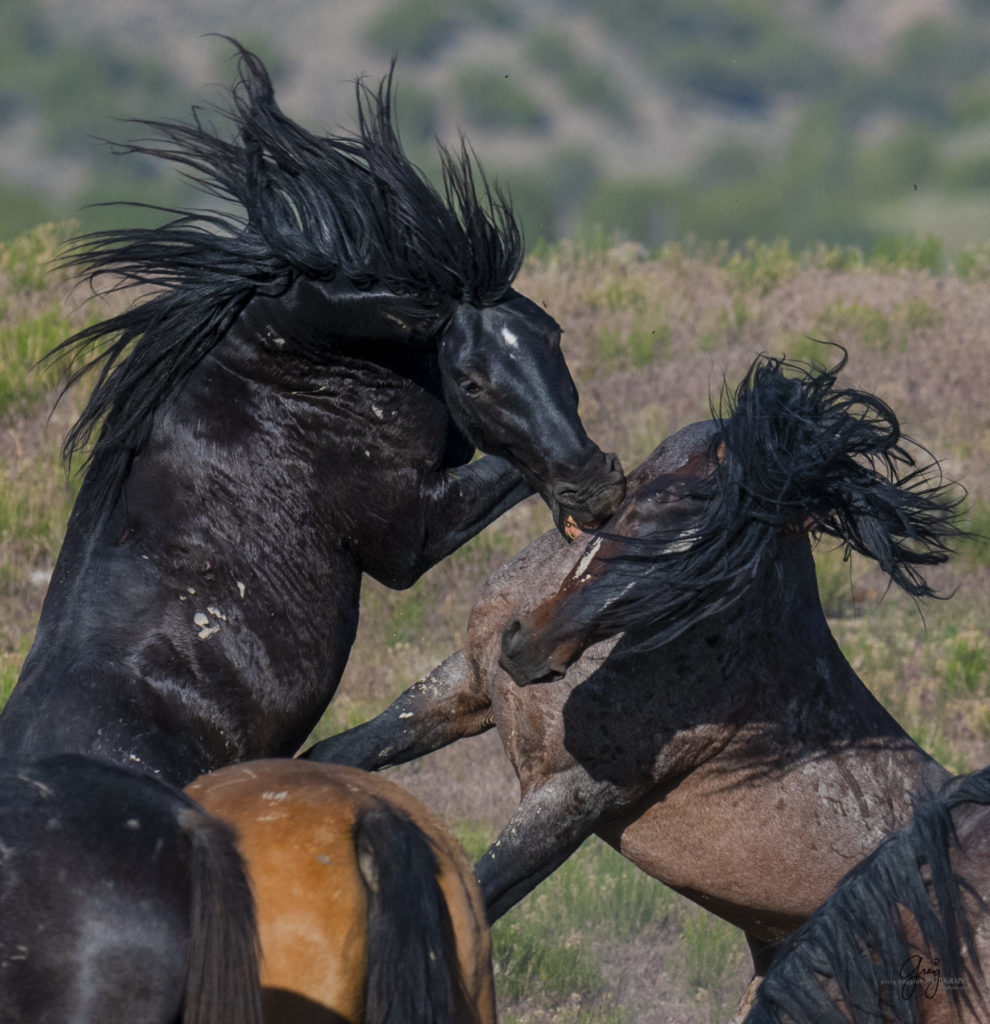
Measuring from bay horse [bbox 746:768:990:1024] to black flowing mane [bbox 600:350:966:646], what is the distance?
122 cm

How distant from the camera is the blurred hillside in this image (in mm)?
35969

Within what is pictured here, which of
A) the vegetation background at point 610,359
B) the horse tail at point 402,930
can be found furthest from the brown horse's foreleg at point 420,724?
the horse tail at point 402,930

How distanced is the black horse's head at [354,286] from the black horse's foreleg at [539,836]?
2.74 ft

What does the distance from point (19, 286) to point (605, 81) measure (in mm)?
32768

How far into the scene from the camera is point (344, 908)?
217 centimetres

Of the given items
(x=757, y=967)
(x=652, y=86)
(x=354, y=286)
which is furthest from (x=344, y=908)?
(x=652, y=86)

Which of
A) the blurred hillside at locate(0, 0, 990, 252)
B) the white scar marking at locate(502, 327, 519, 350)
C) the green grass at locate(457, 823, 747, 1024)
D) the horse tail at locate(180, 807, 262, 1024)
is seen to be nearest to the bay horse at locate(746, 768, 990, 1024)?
the horse tail at locate(180, 807, 262, 1024)

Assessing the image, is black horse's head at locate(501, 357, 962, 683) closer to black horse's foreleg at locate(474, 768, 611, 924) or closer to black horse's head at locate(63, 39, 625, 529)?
black horse's head at locate(63, 39, 625, 529)

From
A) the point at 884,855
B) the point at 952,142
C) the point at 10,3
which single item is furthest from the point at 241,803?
the point at 10,3

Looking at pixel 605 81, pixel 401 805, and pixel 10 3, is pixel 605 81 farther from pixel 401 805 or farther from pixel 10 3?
pixel 401 805

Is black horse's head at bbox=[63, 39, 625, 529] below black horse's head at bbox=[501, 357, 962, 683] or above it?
above

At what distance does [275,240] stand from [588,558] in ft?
3.60

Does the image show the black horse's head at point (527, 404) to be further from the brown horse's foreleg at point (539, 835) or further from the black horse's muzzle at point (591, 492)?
the brown horse's foreleg at point (539, 835)

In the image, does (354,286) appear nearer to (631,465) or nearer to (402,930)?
(402,930)
